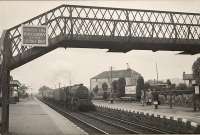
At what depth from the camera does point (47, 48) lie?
21.8 metres

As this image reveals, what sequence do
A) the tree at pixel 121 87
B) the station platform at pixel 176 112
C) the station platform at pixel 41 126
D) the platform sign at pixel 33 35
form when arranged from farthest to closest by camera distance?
the tree at pixel 121 87 < the station platform at pixel 176 112 < the station platform at pixel 41 126 < the platform sign at pixel 33 35

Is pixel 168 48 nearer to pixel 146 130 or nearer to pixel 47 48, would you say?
pixel 146 130

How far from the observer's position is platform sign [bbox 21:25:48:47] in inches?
784

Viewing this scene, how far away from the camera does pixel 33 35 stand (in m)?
20.0

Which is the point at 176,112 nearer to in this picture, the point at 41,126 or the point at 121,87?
the point at 41,126

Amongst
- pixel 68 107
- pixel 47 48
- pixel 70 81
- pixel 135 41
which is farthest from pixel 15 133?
pixel 70 81

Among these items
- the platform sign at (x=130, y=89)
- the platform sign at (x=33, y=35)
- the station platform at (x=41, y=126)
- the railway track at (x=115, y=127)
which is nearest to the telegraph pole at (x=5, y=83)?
the station platform at (x=41, y=126)

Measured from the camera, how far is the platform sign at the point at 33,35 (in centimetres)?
1991

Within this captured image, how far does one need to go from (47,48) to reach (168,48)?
832cm

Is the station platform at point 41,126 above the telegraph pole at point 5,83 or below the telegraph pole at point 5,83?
below

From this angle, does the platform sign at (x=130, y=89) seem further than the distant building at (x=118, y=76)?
No

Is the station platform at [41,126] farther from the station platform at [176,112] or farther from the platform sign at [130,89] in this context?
the platform sign at [130,89]

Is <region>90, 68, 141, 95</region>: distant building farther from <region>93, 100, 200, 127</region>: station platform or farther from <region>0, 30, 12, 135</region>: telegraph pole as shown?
<region>0, 30, 12, 135</region>: telegraph pole

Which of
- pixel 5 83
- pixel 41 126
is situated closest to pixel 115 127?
pixel 41 126
